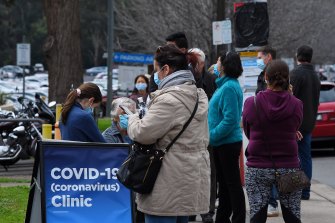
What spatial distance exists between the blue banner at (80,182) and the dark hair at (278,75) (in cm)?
144

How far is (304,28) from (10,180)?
93.6ft

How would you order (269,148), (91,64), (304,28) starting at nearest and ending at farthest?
(269,148), (304,28), (91,64)

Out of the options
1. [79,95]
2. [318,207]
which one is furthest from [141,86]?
[79,95]

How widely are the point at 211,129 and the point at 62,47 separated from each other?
448 inches

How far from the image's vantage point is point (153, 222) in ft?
20.5

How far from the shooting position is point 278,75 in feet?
25.0

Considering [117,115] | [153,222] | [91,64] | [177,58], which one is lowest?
[91,64]

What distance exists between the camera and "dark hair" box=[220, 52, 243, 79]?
29.9 ft

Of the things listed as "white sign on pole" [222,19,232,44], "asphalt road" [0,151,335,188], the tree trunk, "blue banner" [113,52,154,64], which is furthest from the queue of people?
"blue banner" [113,52,154,64]

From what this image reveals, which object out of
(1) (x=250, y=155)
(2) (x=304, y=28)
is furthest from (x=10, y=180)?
(2) (x=304, y=28)

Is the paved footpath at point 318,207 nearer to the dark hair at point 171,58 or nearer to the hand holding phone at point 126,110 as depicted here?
the hand holding phone at point 126,110

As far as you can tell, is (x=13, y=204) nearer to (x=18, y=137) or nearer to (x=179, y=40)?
(x=179, y=40)

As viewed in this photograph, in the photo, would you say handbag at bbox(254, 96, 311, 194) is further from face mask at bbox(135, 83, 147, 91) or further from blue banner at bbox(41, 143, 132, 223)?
face mask at bbox(135, 83, 147, 91)

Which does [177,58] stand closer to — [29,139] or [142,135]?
[142,135]
